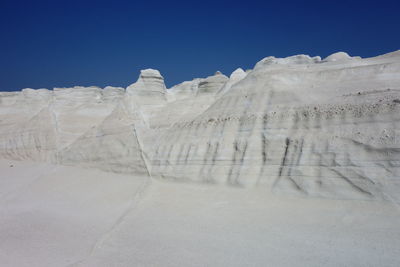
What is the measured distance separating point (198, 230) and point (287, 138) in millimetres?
3915


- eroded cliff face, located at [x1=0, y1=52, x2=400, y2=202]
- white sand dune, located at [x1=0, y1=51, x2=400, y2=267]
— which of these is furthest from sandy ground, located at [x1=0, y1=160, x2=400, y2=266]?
eroded cliff face, located at [x1=0, y1=52, x2=400, y2=202]

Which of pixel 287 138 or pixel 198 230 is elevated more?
pixel 287 138

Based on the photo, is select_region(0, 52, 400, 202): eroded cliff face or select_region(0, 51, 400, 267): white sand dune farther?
select_region(0, 52, 400, 202): eroded cliff face

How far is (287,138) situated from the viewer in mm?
8773

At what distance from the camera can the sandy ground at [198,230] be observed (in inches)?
209

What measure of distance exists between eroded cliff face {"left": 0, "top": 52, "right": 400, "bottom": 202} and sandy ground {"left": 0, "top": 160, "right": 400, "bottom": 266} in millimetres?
592

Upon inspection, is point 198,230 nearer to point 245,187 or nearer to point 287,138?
point 245,187

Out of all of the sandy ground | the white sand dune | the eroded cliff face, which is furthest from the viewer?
the eroded cliff face

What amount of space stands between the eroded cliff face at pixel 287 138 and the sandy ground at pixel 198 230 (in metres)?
0.59

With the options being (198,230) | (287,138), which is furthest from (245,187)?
(198,230)

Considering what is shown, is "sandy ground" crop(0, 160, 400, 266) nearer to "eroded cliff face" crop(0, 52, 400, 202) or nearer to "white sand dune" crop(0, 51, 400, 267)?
"white sand dune" crop(0, 51, 400, 267)

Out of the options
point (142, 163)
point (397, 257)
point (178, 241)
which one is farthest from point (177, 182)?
point (397, 257)

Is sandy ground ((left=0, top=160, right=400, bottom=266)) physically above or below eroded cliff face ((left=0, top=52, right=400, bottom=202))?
below

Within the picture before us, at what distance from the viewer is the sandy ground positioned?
532 cm
